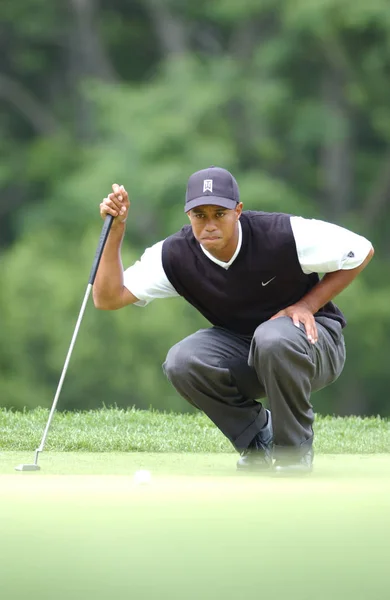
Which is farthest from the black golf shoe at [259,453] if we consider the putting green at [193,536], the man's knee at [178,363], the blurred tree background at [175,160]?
the blurred tree background at [175,160]

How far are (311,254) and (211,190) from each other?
462 mm

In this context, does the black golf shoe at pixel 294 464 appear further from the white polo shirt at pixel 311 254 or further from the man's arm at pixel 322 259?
the white polo shirt at pixel 311 254

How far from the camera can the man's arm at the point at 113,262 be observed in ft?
15.6

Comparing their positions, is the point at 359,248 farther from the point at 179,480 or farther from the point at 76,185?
the point at 76,185

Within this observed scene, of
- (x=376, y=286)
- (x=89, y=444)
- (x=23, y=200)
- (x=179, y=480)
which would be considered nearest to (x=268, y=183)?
(x=376, y=286)

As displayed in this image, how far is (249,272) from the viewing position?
466 cm

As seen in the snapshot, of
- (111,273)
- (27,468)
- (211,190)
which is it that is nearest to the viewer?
(27,468)

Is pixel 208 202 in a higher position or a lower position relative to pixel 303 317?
higher

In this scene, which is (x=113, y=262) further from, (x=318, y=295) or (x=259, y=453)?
(x=259, y=453)

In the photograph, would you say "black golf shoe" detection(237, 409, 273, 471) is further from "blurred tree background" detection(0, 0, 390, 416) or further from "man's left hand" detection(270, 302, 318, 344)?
"blurred tree background" detection(0, 0, 390, 416)

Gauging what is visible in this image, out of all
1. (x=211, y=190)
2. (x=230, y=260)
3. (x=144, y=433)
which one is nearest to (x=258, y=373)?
(x=230, y=260)

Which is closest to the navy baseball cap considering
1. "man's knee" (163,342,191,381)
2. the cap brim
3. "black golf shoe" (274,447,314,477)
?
the cap brim

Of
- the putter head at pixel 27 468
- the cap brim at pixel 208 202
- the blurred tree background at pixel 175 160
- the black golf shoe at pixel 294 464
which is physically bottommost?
the putter head at pixel 27 468

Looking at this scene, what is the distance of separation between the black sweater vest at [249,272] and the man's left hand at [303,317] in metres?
0.11
